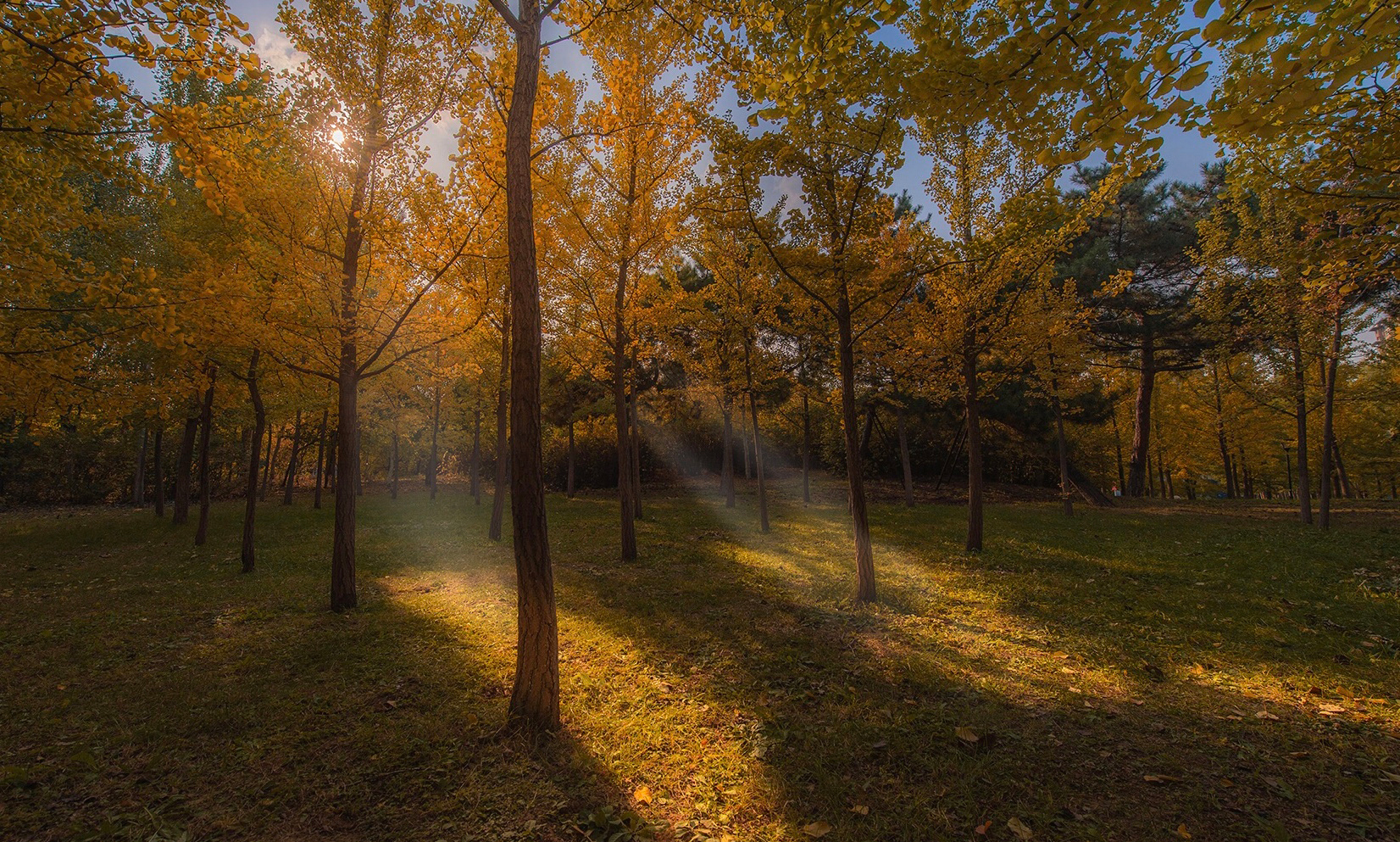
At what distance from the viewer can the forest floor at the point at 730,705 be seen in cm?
302

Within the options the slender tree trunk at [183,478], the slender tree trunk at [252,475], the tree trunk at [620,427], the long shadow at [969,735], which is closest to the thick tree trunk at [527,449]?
the long shadow at [969,735]

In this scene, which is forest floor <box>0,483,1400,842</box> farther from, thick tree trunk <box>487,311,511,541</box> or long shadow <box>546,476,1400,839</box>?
thick tree trunk <box>487,311,511,541</box>

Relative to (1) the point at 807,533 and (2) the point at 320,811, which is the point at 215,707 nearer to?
(2) the point at 320,811

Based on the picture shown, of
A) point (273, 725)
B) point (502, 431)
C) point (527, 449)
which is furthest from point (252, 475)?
point (527, 449)

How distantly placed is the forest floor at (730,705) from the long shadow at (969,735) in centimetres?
2

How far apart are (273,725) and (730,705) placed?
3.69m

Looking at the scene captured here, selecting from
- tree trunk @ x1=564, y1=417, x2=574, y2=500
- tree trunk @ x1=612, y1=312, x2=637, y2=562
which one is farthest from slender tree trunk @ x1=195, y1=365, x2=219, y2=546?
tree trunk @ x1=564, y1=417, x2=574, y2=500

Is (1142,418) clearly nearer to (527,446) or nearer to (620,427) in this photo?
(620,427)

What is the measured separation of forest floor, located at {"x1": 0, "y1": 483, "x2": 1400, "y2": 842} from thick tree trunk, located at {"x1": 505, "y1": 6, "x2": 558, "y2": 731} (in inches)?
16.1

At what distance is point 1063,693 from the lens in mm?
4535

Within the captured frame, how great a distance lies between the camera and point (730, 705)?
4.40 metres

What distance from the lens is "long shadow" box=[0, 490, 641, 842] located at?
3.03 m

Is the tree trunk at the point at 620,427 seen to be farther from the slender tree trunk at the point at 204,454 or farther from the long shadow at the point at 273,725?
the slender tree trunk at the point at 204,454

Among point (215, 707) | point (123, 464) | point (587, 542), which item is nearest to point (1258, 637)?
point (215, 707)
